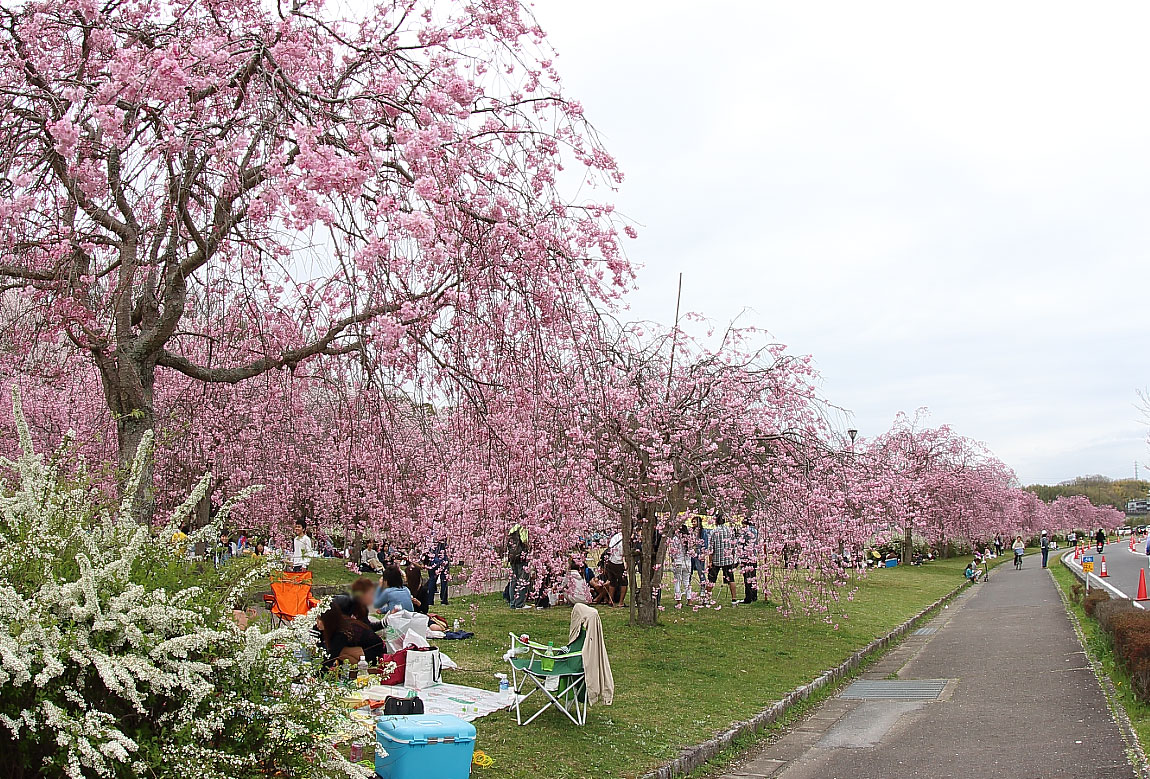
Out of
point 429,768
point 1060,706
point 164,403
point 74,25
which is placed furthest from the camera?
point 164,403

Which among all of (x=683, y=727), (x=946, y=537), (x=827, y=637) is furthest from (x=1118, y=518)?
(x=683, y=727)

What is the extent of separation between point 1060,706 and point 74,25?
10755mm

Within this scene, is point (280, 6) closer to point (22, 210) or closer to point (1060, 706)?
point (22, 210)

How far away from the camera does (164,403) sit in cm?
1204

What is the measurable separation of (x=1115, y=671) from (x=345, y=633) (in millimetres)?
9168

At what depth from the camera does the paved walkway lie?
6988 millimetres

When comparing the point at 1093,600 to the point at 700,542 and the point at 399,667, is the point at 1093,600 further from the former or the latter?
the point at 399,667

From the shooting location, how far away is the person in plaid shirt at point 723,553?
569 inches

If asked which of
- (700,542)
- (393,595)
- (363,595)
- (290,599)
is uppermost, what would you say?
(700,542)

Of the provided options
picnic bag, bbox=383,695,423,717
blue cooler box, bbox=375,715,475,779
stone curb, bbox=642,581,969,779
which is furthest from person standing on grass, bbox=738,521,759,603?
blue cooler box, bbox=375,715,475,779

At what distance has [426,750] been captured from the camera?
5090 millimetres

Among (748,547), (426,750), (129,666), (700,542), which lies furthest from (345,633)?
(700,542)

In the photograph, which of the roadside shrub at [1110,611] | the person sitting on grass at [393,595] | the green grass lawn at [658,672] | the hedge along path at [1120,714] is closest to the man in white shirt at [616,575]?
the green grass lawn at [658,672]

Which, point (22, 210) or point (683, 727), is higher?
point (22, 210)
